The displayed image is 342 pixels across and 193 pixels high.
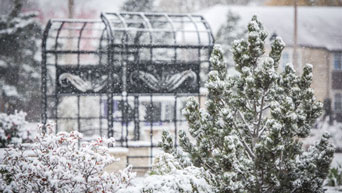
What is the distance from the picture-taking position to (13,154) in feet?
18.6

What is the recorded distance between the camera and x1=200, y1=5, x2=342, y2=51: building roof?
2972 cm

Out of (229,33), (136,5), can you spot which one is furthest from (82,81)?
(229,33)

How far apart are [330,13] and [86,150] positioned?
31.6 m

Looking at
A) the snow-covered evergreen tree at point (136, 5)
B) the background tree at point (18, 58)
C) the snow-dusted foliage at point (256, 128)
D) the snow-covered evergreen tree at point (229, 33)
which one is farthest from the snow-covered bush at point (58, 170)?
the snow-covered evergreen tree at point (229, 33)

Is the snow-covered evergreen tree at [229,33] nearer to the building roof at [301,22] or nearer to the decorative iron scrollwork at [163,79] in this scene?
the building roof at [301,22]

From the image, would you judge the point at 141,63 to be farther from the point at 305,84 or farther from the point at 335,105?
the point at 335,105

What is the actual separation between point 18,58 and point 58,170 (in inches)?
710

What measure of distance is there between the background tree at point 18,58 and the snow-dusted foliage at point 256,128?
16789 millimetres

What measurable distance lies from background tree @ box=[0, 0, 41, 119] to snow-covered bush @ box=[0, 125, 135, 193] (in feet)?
52.4

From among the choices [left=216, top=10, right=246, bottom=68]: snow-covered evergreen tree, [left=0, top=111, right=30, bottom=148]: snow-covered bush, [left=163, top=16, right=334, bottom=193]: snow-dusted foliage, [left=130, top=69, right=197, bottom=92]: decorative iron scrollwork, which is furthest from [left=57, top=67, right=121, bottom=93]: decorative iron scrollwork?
[left=216, top=10, right=246, bottom=68]: snow-covered evergreen tree

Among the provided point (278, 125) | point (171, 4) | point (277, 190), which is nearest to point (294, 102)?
point (278, 125)

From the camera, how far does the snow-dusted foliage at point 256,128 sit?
525 cm

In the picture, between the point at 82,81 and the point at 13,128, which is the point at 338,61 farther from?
the point at 13,128

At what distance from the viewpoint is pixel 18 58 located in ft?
72.3
